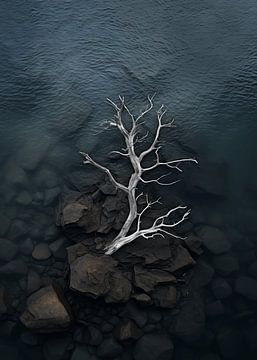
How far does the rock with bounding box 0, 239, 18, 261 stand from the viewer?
22469 millimetres

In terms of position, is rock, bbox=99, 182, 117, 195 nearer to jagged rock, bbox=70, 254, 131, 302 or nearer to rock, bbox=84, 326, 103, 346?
jagged rock, bbox=70, 254, 131, 302

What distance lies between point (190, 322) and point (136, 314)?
2552 mm

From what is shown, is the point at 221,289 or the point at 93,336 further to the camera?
the point at 221,289

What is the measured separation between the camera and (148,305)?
20.5m

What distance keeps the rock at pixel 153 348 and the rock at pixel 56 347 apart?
122 inches

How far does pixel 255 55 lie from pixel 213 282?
2062 centimetres

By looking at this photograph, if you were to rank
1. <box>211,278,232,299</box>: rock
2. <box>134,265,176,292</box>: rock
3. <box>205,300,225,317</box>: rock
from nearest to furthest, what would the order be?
<box>134,265,176,292</box>: rock
<box>205,300,225,317</box>: rock
<box>211,278,232,299</box>: rock

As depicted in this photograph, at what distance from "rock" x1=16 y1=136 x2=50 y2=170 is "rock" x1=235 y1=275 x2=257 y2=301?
13.8 meters

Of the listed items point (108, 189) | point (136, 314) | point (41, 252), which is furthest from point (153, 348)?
point (108, 189)

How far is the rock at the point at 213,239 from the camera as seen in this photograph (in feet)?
75.4

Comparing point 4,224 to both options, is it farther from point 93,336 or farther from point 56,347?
point 93,336

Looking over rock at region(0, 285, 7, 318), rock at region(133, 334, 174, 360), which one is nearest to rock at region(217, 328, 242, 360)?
rock at region(133, 334, 174, 360)

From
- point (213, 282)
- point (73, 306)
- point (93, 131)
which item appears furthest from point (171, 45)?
point (73, 306)

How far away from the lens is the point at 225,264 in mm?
22609
